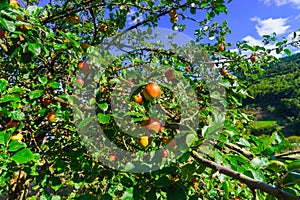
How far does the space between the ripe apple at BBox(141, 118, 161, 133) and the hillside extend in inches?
1251

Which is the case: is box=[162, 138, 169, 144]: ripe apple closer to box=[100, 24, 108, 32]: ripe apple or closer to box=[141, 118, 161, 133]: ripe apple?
box=[141, 118, 161, 133]: ripe apple

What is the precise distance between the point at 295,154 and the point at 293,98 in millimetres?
41109

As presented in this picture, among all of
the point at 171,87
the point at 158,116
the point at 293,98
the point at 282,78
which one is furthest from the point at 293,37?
the point at 282,78

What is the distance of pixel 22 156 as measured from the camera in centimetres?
71

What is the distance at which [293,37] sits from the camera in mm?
2064

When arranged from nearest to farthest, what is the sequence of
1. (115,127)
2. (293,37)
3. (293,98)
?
(115,127) < (293,37) < (293,98)

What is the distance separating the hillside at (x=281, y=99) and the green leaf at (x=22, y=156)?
32155mm

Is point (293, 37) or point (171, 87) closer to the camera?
point (171, 87)

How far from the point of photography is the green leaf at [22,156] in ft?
2.27

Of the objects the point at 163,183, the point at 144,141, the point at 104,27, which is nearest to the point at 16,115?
the point at 144,141

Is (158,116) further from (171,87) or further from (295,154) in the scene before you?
(295,154)

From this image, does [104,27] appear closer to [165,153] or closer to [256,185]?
[165,153]

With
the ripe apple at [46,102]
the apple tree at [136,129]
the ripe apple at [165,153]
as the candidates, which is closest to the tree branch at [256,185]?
the apple tree at [136,129]

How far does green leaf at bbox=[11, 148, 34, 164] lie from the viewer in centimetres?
69
